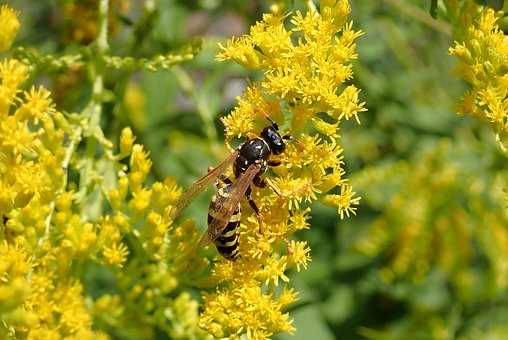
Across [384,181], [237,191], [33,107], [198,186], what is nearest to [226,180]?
[198,186]

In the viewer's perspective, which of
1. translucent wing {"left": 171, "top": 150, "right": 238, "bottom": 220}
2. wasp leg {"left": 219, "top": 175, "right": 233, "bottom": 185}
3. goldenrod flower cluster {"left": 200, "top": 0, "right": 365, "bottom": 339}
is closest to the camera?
goldenrod flower cluster {"left": 200, "top": 0, "right": 365, "bottom": 339}

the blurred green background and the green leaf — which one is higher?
the blurred green background

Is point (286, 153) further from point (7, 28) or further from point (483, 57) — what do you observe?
point (7, 28)

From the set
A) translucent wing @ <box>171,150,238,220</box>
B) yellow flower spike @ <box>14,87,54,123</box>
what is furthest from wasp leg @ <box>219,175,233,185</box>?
yellow flower spike @ <box>14,87,54,123</box>

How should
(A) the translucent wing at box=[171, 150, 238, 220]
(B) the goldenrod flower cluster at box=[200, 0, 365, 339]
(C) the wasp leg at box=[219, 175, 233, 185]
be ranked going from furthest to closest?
(C) the wasp leg at box=[219, 175, 233, 185]
(A) the translucent wing at box=[171, 150, 238, 220]
(B) the goldenrod flower cluster at box=[200, 0, 365, 339]

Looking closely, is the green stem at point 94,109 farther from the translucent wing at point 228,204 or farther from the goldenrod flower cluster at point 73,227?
the translucent wing at point 228,204

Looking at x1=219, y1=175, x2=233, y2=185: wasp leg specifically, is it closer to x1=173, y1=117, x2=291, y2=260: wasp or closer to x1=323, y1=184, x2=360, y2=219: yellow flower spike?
x1=173, y1=117, x2=291, y2=260: wasp

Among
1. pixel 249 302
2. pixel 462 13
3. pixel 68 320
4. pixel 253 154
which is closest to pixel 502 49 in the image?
pixel 462 13
